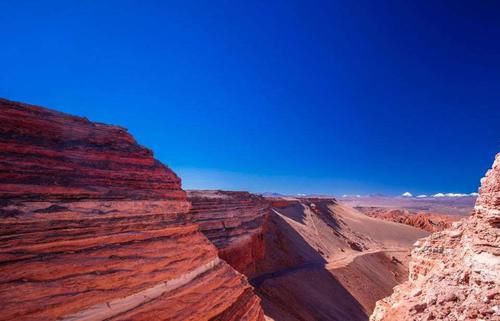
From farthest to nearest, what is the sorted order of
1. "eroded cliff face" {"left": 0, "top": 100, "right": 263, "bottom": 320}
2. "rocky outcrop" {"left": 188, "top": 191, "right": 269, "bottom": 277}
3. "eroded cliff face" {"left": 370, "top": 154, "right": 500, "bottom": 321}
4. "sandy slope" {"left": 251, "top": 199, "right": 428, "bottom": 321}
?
"sandy slope" {"left": 251, "top": 199, "right": 428, "bottom": 321}
"rocky outcrop" {"left": 188, "top": 191, "right": 269, "bottom": 277}
"eroded cliff face" {"left": 370, "top": 154, "right": 500, "bottom": 321}
"eroded cliff face" {"left": 0, "top": 100, "right": 263, "bottom": 320}

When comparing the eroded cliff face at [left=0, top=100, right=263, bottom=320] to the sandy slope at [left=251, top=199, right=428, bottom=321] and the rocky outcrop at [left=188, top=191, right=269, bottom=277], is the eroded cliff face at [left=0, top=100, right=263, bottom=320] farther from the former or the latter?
the sandy slope at [left=251, top=199, right=428, bottom=321]

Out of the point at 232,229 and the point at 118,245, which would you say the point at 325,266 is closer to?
the point at 232,229

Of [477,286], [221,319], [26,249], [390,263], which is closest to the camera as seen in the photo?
[26,249]

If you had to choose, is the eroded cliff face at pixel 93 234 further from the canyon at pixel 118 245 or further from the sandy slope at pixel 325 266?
the sandy slope at pixel 325 266

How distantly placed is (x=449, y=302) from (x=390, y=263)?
34.6 m

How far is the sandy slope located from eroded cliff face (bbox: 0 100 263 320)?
8.89 metres

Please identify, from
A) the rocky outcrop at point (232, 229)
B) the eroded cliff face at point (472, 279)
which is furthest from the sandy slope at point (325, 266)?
the eroded cliff face at point (472, 279)

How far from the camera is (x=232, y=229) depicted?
19.6 m

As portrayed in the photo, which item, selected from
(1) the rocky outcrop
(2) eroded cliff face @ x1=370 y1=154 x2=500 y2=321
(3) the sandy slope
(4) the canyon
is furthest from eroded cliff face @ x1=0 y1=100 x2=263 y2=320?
(3) the sandy slope

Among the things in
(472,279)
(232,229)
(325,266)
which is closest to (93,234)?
(472,279)

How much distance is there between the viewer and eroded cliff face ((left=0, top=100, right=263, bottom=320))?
4789mm

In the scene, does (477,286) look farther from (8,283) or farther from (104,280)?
(8,283)

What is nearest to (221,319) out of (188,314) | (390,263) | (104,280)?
(188,314)

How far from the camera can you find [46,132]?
658 centimetres
